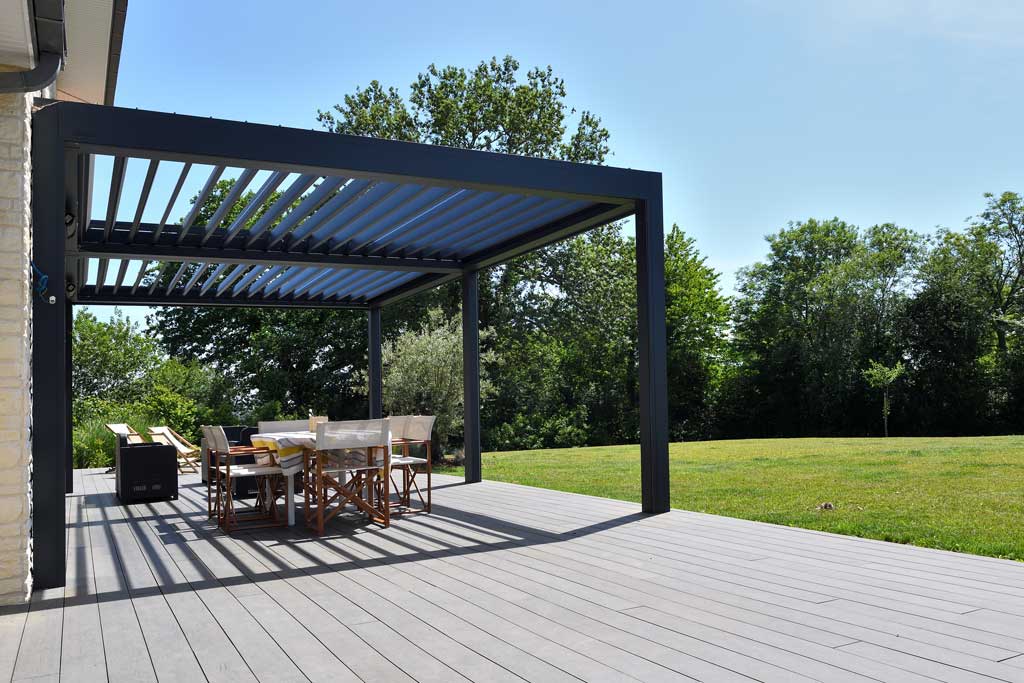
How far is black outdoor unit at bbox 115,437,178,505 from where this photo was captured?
879 centimetres

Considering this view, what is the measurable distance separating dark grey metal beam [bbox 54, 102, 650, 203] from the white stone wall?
632 millimetres

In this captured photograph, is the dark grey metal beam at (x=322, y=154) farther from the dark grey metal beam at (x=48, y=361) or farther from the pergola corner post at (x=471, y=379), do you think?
the pergola corner post at (x=471, y=379)

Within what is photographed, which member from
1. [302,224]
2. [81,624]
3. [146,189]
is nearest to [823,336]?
[302,224]

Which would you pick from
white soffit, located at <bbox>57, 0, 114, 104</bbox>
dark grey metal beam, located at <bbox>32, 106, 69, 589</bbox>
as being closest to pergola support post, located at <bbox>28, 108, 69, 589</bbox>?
dark grey metal beam, located at <bbox>32, 106, 69, 589</bbox>

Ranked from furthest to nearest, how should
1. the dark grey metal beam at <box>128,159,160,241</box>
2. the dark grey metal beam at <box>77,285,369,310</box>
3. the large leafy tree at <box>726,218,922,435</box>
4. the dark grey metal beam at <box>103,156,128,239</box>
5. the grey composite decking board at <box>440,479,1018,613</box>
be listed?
1. the large leafy tree at <box>726,218,922,435</box>
2. the dark grey metal beam at <box>77,285,369,310</box>
3. the dark grey metal beam at <box>103,156,128,239</box>
4. the dark grey metal beam at <box>128,159,160,241</box>
5. the grey composite decking board at <box>440,479,1018,613</box>

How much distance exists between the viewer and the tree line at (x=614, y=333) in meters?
21.5

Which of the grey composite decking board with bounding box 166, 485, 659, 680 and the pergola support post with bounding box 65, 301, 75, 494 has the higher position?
the pergola support post with bounding box 65, 301, 75, 494

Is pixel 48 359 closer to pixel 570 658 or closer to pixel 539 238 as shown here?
pixel 570 658

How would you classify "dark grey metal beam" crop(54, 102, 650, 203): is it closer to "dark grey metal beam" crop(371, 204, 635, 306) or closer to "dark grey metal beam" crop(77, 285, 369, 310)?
"dark grey metal beam" crop(371, 204, 635, 306)

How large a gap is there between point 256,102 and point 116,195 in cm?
1455

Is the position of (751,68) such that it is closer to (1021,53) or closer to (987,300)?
(1021,53)

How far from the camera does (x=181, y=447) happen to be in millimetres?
12523

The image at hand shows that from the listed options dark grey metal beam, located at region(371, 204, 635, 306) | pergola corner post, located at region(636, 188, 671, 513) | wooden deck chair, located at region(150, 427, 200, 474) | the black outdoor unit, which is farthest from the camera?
wooden deck chair, located at region(150, 427, 200, 474)

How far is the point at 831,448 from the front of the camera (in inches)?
655
